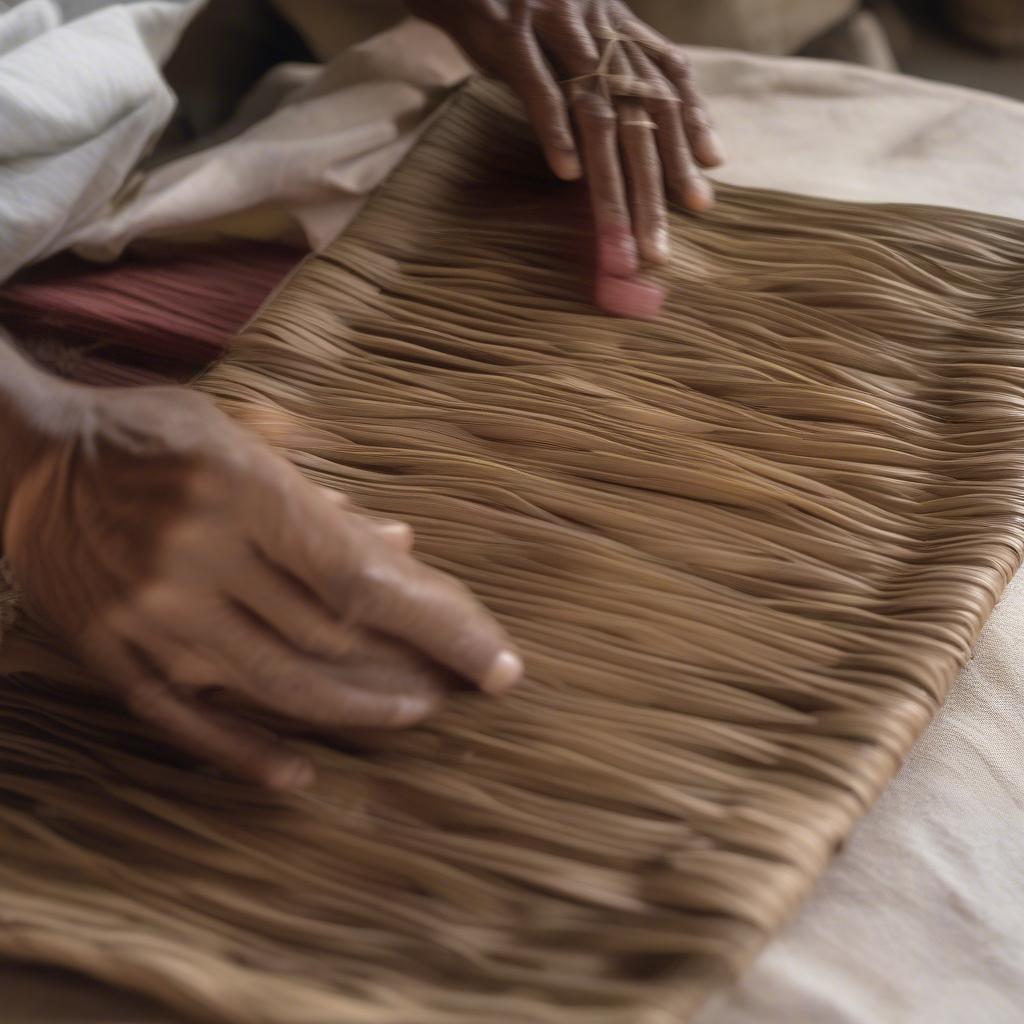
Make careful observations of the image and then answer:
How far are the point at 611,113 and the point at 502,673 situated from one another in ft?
A: 1.51

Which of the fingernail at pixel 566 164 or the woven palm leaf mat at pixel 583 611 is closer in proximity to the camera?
the woven palm leaf mat at pixel 583 611

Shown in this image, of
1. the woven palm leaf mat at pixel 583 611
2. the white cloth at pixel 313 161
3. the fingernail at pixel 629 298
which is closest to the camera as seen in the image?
the woven palm leaf mat at pixel 583 611

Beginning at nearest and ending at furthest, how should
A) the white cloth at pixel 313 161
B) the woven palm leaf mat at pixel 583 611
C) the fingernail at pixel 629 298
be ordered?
the woven palm leaf mat at pixel 583 611
the fingernail at pixel 629 298
the white cloth at pixel 313 161

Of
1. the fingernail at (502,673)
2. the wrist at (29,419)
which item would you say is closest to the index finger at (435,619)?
the fingernail at (502,673)

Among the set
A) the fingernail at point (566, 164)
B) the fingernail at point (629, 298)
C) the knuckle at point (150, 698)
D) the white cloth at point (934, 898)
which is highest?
the fingernail at point (566, 164)

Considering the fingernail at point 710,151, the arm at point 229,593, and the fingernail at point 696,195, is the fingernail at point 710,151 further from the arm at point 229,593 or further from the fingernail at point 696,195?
the arm at point 229,593

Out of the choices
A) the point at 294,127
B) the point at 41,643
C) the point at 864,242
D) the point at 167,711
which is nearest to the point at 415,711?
the point at 167,711

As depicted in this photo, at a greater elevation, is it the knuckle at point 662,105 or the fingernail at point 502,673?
the knuckle at point 662,105

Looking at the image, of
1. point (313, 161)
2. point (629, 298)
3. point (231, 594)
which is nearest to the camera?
point (231, 594)

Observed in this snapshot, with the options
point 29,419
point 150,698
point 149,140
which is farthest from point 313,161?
point 150,698

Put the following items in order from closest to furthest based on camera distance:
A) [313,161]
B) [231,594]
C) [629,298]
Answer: [231,594] < [629,298] < [313,161]

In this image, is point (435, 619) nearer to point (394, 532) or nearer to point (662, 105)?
point (394, 532)

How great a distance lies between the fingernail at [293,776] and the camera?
506 mm

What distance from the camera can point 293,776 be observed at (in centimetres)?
51
